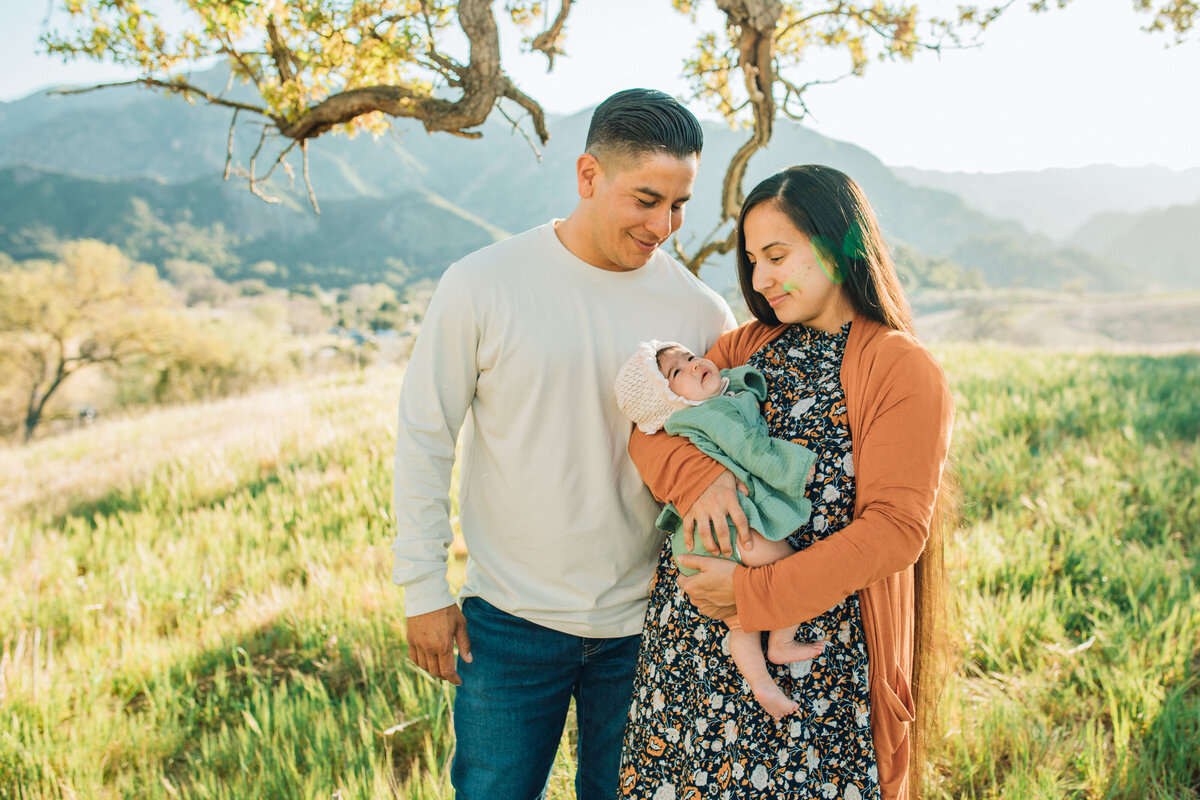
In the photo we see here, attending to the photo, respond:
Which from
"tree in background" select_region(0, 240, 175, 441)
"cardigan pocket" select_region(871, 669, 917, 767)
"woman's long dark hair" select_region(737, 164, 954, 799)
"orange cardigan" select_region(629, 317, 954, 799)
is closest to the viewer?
"orange cardigan" select_region(629, 317, 954, 799)

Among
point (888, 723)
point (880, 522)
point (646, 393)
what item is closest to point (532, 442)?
point (646, 393)

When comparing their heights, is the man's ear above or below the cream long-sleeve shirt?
above

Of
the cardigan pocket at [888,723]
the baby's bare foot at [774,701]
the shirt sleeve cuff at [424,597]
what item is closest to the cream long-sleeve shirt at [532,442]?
the shirt sleeve cuff at [424,597]

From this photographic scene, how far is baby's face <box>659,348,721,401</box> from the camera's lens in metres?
1.73

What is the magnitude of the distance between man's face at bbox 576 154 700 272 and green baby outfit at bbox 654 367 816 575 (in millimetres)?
522

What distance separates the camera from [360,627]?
3363 mm

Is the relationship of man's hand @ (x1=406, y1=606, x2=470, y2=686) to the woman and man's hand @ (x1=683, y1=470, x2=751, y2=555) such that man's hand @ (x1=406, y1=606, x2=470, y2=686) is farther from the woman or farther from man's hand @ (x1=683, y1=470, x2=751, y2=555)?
man's hand @ (x1=683, y1=470, x2=751, y2=555)

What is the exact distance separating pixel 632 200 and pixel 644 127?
0.20m

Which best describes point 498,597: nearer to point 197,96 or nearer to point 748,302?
point 748,302

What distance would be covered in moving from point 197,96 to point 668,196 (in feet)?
11.2

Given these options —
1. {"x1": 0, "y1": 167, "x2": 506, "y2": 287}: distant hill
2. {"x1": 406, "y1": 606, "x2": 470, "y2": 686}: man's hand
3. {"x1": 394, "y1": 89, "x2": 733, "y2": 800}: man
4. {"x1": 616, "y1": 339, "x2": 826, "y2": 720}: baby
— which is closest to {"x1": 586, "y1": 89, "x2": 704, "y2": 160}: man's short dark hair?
{"x1": 394, "y1": 89, "x2": 733, "y2": 800}: man

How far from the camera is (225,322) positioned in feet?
129

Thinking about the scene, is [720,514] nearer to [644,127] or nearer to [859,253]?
[859,253]

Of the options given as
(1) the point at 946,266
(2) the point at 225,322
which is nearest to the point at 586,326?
(2) the point at 225,322
